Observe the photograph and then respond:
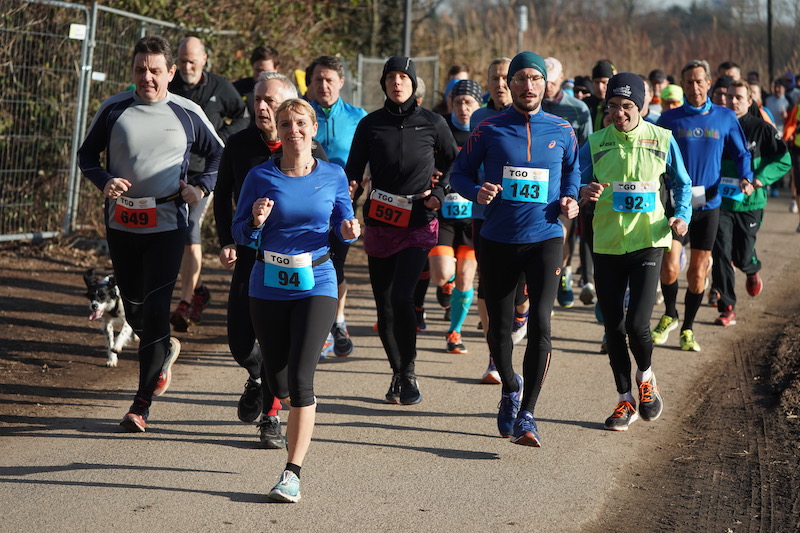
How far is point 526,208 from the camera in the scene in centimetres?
634

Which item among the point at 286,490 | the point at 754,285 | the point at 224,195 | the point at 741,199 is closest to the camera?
the point at 286,490

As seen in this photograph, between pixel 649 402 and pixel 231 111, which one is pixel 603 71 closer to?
pixel 231 111

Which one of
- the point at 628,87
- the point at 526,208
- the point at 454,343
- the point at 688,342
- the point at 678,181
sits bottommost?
the point at 454,343

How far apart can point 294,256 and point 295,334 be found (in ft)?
1.25

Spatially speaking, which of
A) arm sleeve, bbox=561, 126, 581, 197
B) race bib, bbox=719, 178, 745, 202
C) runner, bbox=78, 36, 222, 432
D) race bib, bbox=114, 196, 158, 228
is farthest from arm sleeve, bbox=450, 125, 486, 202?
race bib, bbox=719, 178, 745, 202

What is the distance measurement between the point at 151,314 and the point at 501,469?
90.5 inches

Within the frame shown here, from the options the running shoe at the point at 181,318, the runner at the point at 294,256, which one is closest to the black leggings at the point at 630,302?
the runner at the point at 294,256

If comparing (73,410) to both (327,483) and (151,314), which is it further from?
(327,483)

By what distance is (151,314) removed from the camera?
658 cm

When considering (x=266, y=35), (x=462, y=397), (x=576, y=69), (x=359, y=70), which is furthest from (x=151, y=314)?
(x=576, y=69)

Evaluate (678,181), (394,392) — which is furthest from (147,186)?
(678,181)

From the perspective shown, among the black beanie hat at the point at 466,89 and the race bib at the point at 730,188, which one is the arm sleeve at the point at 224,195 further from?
the race bib at the point at 730,188

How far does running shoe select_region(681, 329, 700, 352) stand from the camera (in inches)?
357

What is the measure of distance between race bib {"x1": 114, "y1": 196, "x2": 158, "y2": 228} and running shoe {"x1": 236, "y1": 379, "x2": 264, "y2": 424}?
3.75 feet
